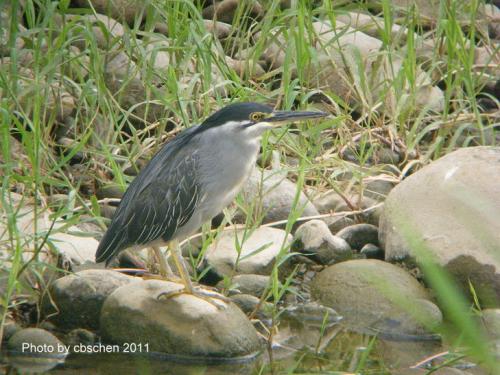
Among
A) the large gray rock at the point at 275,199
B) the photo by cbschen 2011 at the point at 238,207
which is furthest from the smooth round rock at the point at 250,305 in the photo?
the large gray rock at the point at 275,199

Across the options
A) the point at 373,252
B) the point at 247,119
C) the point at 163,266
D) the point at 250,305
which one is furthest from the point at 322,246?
the point at 247,119

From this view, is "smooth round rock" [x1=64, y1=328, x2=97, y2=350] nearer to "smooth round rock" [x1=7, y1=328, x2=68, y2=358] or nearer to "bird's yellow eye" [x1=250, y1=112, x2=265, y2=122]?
"smooth round rock" [x1=7, y1=328, x2=68, y2=358]

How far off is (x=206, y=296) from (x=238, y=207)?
1273mm

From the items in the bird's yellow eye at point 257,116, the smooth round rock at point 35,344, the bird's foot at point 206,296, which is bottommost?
the smooth round rock at point 35,344

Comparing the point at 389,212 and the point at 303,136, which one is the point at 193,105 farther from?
the point at 389,212

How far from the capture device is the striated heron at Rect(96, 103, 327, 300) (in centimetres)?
446

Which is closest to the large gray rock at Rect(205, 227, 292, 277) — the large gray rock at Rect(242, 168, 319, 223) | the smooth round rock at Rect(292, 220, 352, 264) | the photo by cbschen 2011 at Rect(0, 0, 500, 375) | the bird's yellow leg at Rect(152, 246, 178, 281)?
the photo by cbschen 2011 at Rect(0, 0, 500, 375)

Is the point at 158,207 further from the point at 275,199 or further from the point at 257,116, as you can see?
the point at 275,199

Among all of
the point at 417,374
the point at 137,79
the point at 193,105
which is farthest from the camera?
the point at 137,79

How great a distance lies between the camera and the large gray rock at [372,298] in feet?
15.3

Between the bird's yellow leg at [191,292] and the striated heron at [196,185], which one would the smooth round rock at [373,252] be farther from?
the bird's yellow leg at [191,292]

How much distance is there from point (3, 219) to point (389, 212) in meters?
2.10

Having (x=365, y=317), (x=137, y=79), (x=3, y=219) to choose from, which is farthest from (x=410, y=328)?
(x=137, y=79)

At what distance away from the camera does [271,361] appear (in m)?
4.29
